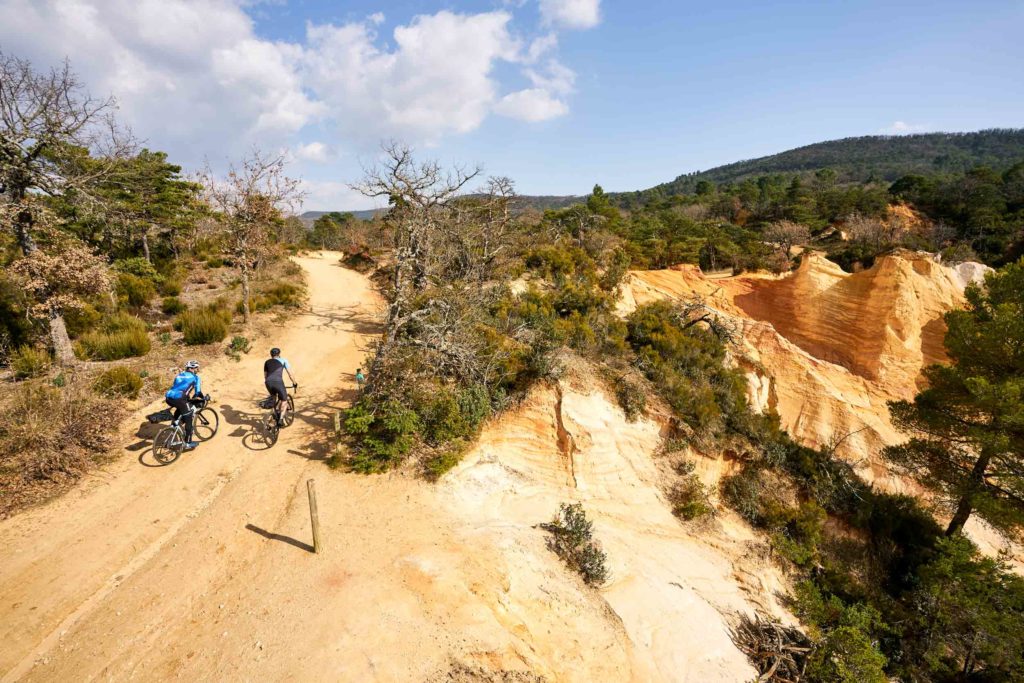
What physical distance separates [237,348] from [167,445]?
5.93 metres

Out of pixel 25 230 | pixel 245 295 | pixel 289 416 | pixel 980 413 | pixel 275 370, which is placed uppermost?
pixel 25 230

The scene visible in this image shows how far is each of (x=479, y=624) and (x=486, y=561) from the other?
105 cm

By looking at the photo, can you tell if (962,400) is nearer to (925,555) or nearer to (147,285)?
(925,555)

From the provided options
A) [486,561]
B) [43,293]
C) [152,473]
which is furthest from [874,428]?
[43,293]

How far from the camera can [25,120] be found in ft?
29.8

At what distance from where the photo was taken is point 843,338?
741 inches

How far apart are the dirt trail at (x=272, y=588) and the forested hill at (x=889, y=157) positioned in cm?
9101

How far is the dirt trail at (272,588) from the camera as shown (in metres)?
4.57

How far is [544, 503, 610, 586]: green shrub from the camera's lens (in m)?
7.12

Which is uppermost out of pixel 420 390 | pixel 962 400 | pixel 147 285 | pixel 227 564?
pixel 147 285

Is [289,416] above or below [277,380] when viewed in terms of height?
below

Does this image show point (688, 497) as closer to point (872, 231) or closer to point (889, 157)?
point (872, 231)

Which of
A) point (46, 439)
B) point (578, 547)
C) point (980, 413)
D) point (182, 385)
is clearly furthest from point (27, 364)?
point (980, 413)

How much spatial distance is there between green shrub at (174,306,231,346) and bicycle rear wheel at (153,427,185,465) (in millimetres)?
6023
